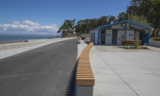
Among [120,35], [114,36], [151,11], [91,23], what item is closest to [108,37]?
[114,36]

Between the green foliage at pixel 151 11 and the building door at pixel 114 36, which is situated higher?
the green foliage at pixel 151 11

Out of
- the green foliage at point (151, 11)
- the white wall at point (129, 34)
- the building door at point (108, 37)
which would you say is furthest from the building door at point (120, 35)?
the green foliage at point (151, 11)

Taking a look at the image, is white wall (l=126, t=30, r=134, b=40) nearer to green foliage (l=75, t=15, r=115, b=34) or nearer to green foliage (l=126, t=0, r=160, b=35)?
green foliage (l=126, t=0, r=160, b=35)

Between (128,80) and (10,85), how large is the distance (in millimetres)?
4310

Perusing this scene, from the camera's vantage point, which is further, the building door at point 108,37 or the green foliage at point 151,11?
the green foliage at point 151,11

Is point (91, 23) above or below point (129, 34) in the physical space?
above

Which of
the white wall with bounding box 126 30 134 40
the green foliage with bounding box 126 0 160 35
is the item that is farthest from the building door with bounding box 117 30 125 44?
the green foliage with bounding box 126 0 160 35

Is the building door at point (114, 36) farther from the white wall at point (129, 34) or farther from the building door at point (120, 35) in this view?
the white wall at point (129, 34)

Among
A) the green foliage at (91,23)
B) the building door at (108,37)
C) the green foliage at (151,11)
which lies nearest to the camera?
the building door at (108,37)

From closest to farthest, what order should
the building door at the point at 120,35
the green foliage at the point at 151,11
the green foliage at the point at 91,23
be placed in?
the building door at the point at 120,35 < the green foliage at the point at 151,11 < the green foliage at the point at 91,23

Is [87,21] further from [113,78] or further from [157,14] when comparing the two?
[113,78]

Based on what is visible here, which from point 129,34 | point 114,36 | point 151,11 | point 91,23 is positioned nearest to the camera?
point 129,34

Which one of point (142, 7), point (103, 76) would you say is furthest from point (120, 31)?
point (142, 7)

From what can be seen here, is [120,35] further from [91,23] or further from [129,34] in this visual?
[91,23]
